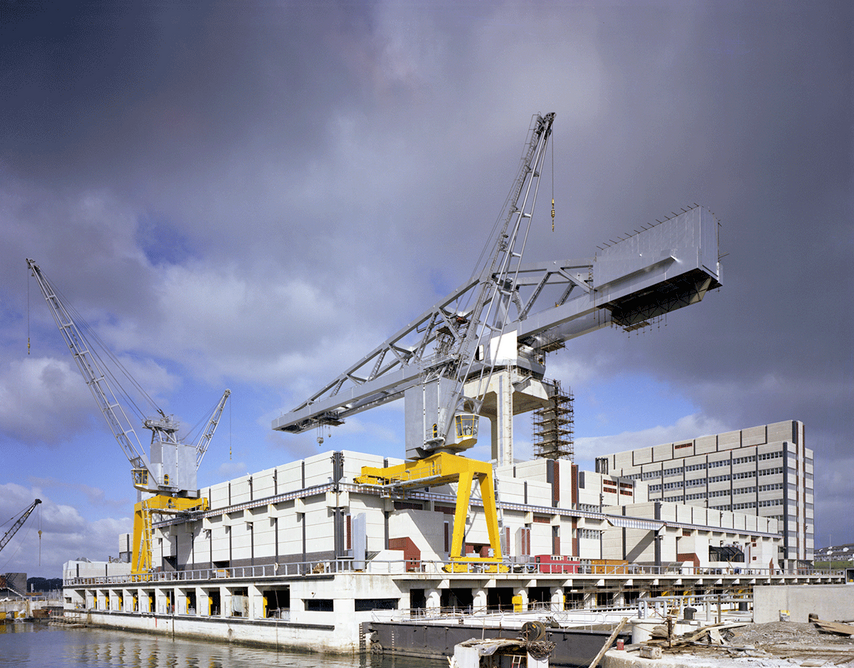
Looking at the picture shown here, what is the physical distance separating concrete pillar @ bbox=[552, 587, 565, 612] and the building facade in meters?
71.7

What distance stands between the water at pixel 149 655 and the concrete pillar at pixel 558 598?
1867 centimetres

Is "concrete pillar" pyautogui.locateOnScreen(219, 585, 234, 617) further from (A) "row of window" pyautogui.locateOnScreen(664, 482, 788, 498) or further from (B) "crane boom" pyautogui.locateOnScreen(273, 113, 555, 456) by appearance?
(A) "row of window" pyautogui.locateOnScreen(664, 482, 788, 498)

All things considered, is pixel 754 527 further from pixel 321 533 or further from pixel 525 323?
pixel 321 533

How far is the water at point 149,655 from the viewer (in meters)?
38.2

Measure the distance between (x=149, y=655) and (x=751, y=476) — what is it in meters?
101

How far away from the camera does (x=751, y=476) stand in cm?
11994

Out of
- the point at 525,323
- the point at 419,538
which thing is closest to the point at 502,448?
the point at 525,323

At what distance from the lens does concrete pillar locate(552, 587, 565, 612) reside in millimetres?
53406

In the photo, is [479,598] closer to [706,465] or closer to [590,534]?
[590,534]

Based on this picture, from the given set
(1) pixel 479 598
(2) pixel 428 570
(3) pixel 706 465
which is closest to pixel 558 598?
(1) pixel 479 598

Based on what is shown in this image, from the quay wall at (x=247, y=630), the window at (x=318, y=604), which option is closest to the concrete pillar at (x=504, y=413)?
the window at (x=318, y=604)

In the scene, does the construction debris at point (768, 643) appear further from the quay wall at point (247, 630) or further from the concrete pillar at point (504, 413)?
the concrete pillar at point (504, 413)

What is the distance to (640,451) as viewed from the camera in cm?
13750

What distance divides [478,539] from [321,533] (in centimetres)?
1248
